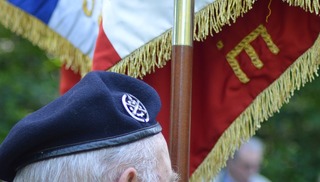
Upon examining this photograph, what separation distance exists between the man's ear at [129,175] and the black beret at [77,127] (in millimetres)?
60

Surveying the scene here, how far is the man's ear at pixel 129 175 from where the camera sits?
1721 mm

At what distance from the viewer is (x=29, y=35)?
3.27 metres

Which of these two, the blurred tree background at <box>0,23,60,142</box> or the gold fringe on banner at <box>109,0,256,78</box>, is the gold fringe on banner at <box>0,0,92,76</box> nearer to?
the gold fringe on banner at <box>109,0,256,78</box>

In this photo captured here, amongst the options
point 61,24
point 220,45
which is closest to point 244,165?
point 61,24

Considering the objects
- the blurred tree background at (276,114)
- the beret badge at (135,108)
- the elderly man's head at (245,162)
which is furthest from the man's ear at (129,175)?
the blurred tree background at (276,114)

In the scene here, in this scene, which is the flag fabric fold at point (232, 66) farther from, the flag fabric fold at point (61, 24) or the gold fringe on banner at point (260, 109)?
the flag fabric fold at point (61, 24)

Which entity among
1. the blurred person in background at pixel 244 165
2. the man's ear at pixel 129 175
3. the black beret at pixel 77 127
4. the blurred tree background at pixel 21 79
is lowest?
the blurred person in background at pixel 244 165

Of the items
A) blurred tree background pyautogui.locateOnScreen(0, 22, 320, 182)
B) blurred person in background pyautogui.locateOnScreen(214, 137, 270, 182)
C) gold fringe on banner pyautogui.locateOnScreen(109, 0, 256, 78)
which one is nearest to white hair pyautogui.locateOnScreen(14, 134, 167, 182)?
gold fringe on banner pyautogui.locateOnScreen(109, 0, 256, 78)

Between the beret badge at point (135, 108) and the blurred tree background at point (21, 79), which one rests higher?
the beret badge at point (135, 108)

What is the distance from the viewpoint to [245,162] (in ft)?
15.9

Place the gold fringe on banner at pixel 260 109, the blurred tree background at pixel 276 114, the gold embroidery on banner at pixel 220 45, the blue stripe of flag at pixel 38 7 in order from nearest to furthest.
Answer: the gold fringe on banner at pixel 260 109 < the gold embroidery on banner at pixel 220 45 < the blue stripe of flag at pixel 38 7 < the blurred tree background at pixel 276 114

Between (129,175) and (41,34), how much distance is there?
159cm

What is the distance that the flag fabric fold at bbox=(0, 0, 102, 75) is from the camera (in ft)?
9.46

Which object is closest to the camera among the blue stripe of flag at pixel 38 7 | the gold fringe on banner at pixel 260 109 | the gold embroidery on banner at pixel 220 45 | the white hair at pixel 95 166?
the white hair at pixel 95 166
